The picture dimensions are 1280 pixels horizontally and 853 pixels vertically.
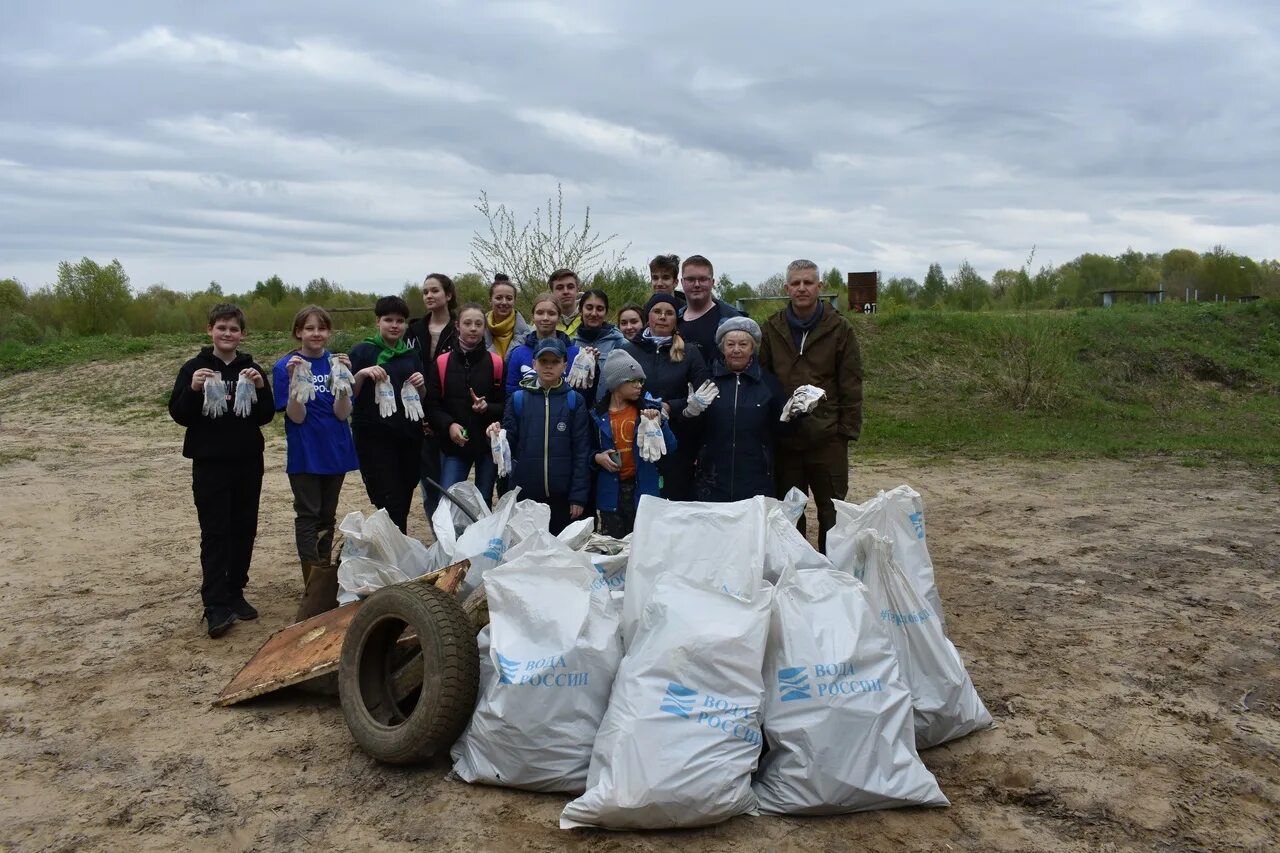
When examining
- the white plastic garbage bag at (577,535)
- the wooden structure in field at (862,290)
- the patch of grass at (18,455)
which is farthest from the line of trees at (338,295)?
the white plastic garbage bag at (577,535)

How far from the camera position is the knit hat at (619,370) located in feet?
15.2

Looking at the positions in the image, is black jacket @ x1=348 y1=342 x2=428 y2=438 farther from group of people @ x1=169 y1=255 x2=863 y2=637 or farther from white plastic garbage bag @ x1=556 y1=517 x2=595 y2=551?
white plastic garbage bag @ x1=556 y1=517 x2=595 y2=551

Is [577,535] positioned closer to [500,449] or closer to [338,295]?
[500,449]

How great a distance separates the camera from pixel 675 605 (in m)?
3.17

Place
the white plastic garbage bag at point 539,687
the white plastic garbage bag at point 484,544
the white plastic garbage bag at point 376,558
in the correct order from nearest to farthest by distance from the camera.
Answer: the white plastic garbage bag at point 539,687 < the white plastic garbage bag at point 484,544 < the white plastic garbage bag at point 376,558

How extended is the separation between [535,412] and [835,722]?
7.45ft

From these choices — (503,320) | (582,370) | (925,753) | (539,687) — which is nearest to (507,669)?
(539,687)

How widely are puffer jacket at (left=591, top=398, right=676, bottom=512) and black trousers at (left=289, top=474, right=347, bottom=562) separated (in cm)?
138

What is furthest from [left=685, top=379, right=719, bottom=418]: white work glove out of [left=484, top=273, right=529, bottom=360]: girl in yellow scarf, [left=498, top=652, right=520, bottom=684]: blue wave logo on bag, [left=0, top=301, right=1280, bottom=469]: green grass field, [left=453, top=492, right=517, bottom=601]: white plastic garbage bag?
[left=0, top=301, right=1280, bottom=469]: green grass field

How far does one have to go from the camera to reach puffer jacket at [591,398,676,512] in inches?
186

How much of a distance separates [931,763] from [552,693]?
136 cm

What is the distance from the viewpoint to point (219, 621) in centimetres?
486

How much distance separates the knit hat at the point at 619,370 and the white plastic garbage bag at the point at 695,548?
116 cm

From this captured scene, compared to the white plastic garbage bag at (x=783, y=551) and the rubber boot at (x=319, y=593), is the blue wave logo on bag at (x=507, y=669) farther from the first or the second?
the rubber boot at (x=319, y=593)
